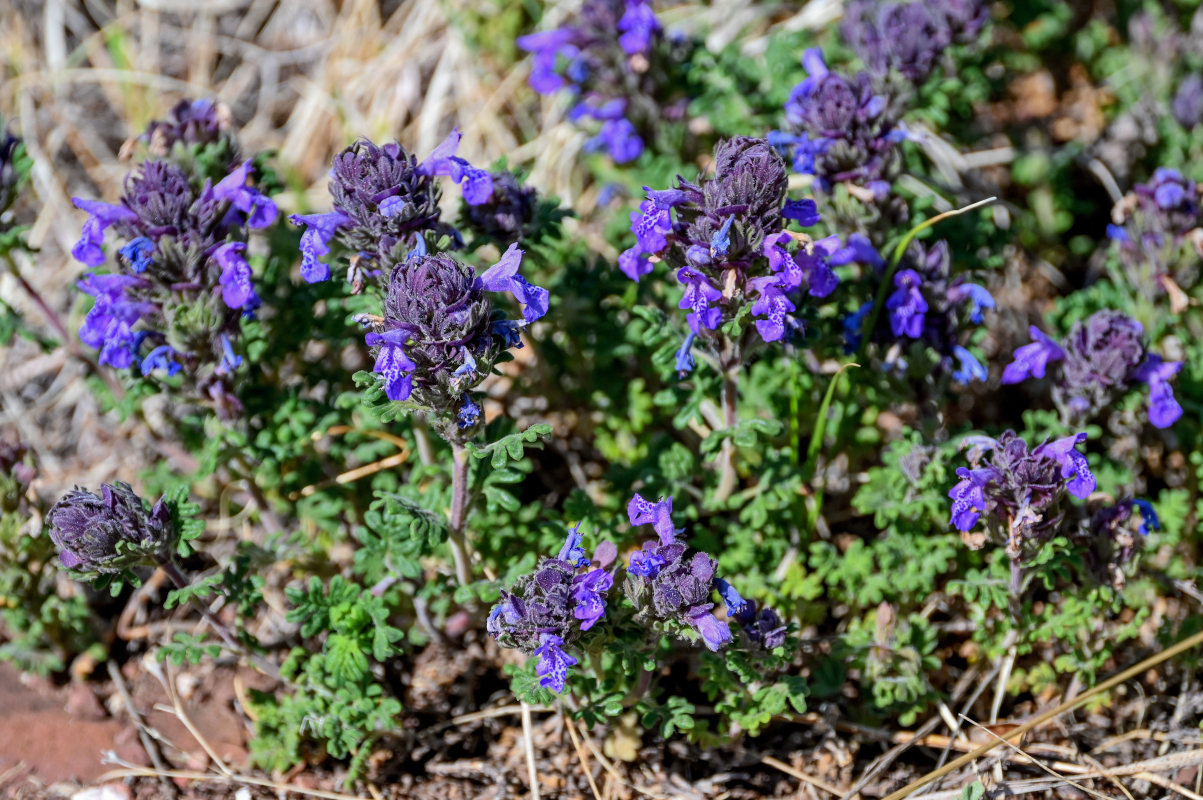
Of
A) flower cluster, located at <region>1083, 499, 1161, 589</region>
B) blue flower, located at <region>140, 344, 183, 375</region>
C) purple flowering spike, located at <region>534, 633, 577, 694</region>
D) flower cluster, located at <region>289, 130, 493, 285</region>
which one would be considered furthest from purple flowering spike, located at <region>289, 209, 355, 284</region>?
flower cluster, located at <region>1083, 499, 1161, 589</region>

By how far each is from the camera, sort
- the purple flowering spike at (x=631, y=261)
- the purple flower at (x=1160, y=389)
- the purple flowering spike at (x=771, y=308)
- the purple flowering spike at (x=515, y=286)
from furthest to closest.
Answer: the purple flower at (x=1160, y=389)
the purple flowering spike at (x=631, y=261)
the purple flowering spike at (x=771, y=308)
the purple flowering spike at (x=515, y=286)

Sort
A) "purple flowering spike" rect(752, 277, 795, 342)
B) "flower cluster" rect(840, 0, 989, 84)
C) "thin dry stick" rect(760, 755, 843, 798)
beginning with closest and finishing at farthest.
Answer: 1. "purple flowering spike" rect(752, 277, 795, 342)
2. "thin dry stick" rect(760, 755, 843, 798)
3. "flower cluster" rect(840, 0, 989, 84)

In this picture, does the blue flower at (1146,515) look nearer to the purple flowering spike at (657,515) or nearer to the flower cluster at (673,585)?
the flower cluster at (673,585)

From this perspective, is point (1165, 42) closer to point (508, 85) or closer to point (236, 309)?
point (508, 85)

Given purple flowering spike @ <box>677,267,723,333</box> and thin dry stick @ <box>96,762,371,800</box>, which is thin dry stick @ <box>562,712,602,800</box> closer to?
thin dry stick @ <box>96,762,371,800</box>

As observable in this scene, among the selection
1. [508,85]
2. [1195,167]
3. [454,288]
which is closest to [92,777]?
[454,288]

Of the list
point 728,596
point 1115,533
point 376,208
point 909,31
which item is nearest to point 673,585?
point 728,596

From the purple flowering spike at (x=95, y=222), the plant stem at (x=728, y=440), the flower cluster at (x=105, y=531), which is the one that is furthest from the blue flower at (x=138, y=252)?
the plant stem at (x=728, y=440)
